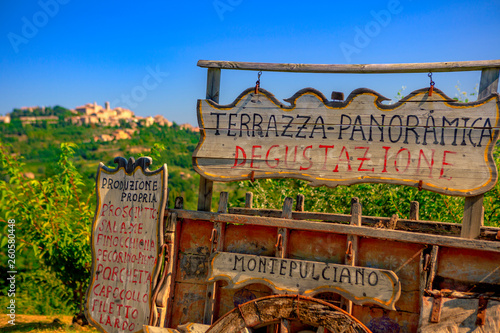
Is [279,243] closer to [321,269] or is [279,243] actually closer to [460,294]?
[321,269]

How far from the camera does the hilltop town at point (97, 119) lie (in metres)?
52.7

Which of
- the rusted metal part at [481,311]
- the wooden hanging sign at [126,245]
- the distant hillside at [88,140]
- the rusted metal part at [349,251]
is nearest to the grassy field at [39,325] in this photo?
the wooden hanging sign at [126,245]

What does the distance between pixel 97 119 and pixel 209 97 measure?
73.4 m

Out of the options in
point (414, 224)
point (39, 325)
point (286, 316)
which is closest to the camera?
point (286, 316)

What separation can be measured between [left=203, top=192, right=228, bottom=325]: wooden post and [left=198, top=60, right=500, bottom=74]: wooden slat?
1.34 m

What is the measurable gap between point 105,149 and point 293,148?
143 ft

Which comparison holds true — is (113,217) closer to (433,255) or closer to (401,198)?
(433,255)

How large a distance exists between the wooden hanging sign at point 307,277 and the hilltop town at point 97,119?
129 feet

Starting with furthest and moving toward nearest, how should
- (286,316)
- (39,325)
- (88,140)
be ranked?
(88,140) < (39,325) < (286,316)

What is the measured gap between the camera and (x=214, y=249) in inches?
169

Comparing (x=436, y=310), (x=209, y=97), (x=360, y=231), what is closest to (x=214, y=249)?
(x=360, y=231)

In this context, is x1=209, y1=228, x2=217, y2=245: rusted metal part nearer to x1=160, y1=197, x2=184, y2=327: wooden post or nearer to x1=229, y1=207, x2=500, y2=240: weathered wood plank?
x1=160, y1=197, x2=184, y2=327: wooden post

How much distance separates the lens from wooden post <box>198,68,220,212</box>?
4.47 m

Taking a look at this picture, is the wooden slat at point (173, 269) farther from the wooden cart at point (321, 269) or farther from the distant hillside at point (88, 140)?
the distant hillside at point (88, 140)
